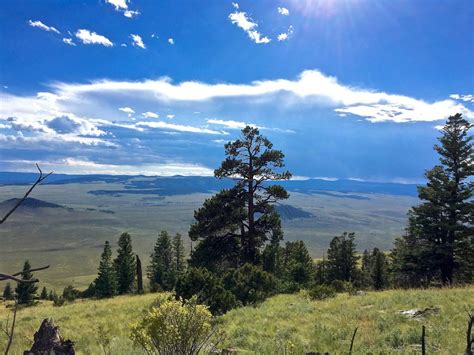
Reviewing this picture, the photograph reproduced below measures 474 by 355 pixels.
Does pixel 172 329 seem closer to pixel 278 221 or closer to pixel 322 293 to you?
pixel 322 293

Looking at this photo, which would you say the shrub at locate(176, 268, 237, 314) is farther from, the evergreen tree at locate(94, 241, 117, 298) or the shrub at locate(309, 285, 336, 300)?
the evergreen tree at locate(94, 241, 117, 298)

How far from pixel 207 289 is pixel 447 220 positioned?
19550 mm

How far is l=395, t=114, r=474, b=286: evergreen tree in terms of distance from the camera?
1080 inches

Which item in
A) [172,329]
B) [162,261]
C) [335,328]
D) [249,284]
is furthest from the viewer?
[162,261]

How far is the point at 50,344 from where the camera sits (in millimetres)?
4590

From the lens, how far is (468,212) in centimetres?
2722

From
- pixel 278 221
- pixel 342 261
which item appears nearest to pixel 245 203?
pixel 278 221

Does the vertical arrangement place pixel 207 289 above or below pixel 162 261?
above

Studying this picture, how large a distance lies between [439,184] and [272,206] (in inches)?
492

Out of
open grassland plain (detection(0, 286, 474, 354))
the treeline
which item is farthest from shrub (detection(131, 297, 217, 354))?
the treeline

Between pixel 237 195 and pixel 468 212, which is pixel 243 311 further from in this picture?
pixel 468 212

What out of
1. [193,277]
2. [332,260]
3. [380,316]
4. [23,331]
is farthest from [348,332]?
[332,260]

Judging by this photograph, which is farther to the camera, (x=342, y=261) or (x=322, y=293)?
(x=342, y=261)

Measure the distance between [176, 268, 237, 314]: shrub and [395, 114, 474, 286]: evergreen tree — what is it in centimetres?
1716
